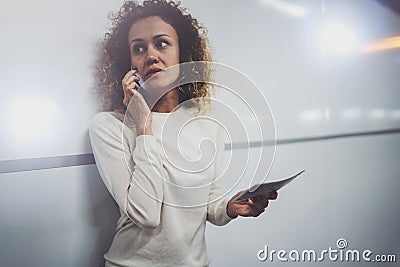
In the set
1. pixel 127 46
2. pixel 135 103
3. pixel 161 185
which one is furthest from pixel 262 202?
pixel 127 46

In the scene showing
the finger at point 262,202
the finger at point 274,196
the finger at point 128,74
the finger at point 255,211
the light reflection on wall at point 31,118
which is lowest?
the finger at point 255,211

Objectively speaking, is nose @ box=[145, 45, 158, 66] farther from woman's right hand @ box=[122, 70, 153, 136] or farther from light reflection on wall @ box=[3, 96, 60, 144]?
light reflection on wall @ box=[3, 96, 60, 144]

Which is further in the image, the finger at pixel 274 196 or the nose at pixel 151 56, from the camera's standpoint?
the finger at pixel 274 196

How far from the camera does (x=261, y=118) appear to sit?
Result: 1.53m

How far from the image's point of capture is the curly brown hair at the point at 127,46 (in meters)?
1.42

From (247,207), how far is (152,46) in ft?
1.69

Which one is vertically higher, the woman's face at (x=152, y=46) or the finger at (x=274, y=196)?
the woman's face at (x=152, y=46)

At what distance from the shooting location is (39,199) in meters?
1.34

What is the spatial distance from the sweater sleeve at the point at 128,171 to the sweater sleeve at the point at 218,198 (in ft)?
0.48

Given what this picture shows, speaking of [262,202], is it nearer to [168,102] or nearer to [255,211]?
[255,211]

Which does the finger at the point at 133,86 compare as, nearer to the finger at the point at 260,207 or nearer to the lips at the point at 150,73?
the lips at the point at 150,73

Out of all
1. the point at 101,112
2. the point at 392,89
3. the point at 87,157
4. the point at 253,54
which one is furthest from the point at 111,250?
the point at 392,89

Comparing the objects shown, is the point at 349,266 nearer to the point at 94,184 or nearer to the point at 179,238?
the point at 179,238

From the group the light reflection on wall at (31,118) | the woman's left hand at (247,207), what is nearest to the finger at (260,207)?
the woman's left hand at (247,207)
